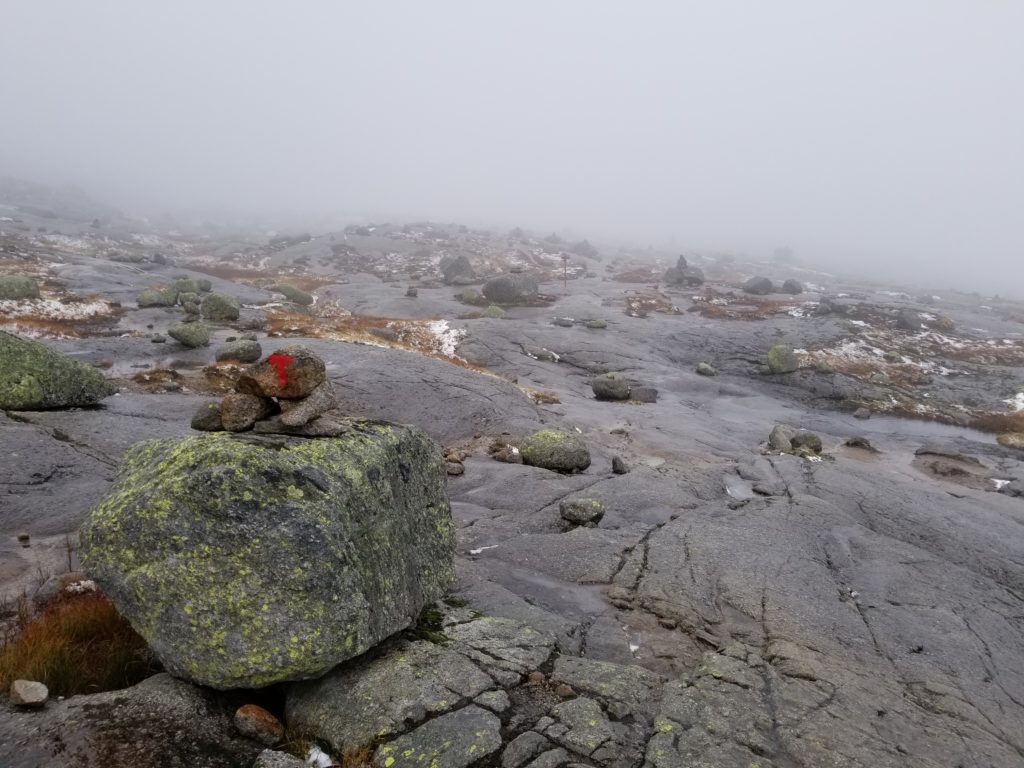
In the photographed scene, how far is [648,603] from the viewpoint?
1181 cm

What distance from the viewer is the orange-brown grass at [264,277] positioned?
65.4 m

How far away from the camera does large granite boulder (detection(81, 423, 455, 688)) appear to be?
7.11 m

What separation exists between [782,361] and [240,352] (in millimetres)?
35072

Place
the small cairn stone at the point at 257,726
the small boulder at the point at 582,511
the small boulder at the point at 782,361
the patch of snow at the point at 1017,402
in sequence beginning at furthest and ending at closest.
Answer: the small boulder at the point at 782,361 < the patch of snow at the point at 1017,402 < the small boulder at the point at 582,511 < the small cairn stone at the point at 257,726

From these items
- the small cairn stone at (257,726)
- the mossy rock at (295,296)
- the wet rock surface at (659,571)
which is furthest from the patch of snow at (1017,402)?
the mossy rock at (295,296)

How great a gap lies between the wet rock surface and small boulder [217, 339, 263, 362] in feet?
3.63

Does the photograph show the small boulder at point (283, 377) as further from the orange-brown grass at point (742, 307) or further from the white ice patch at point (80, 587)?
the orange-brown grass at point (742, 307)

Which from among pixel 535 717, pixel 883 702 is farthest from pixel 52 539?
pixel 883 702

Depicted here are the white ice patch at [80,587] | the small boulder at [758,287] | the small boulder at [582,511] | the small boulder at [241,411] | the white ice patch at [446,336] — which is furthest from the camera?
the small boulder at [758,287]

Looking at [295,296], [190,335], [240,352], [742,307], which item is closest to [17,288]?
[190,335]

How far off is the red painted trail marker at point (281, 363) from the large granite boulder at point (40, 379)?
13734 millimetres

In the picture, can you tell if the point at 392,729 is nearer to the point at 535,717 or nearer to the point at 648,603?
the point at 535,717

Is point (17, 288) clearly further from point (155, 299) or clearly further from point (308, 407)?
point (308, 407)

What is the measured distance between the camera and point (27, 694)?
6.62 metres
